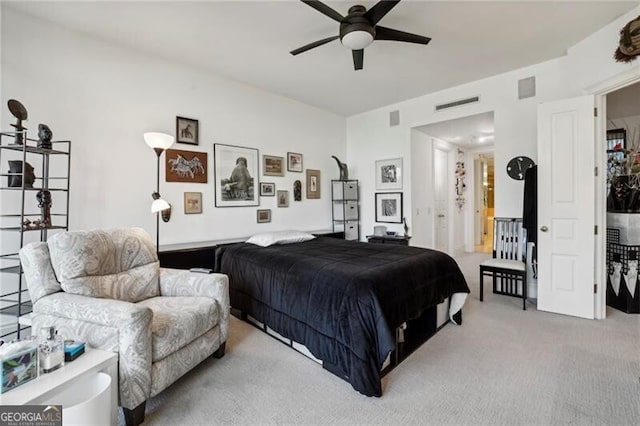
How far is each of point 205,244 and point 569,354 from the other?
3766 mm

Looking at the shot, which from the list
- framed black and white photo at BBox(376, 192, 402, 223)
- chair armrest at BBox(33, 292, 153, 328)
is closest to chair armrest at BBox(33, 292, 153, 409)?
chair armrest at BBox(33, 292, 153, 328)

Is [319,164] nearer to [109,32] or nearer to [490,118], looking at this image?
[490,118]

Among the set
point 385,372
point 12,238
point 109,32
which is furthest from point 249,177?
point 385,372

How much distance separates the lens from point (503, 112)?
13.2 feet

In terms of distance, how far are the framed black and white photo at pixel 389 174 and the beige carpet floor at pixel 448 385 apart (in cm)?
289

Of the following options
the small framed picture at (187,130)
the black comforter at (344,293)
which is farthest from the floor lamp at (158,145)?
the black comforter at (344,293)

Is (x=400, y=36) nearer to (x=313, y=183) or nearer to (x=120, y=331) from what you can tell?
(x=120, y=331)

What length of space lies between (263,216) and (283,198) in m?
0.48

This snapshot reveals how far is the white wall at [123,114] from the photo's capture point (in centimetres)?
276

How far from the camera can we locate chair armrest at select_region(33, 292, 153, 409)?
163 cm

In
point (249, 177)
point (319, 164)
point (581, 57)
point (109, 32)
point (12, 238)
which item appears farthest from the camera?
point (319, 164)

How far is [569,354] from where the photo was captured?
2387 millimetres

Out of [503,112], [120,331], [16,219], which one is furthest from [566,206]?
[16,219]

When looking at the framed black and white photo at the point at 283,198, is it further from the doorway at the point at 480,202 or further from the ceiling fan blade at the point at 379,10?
the doorway at the point at 480,202
